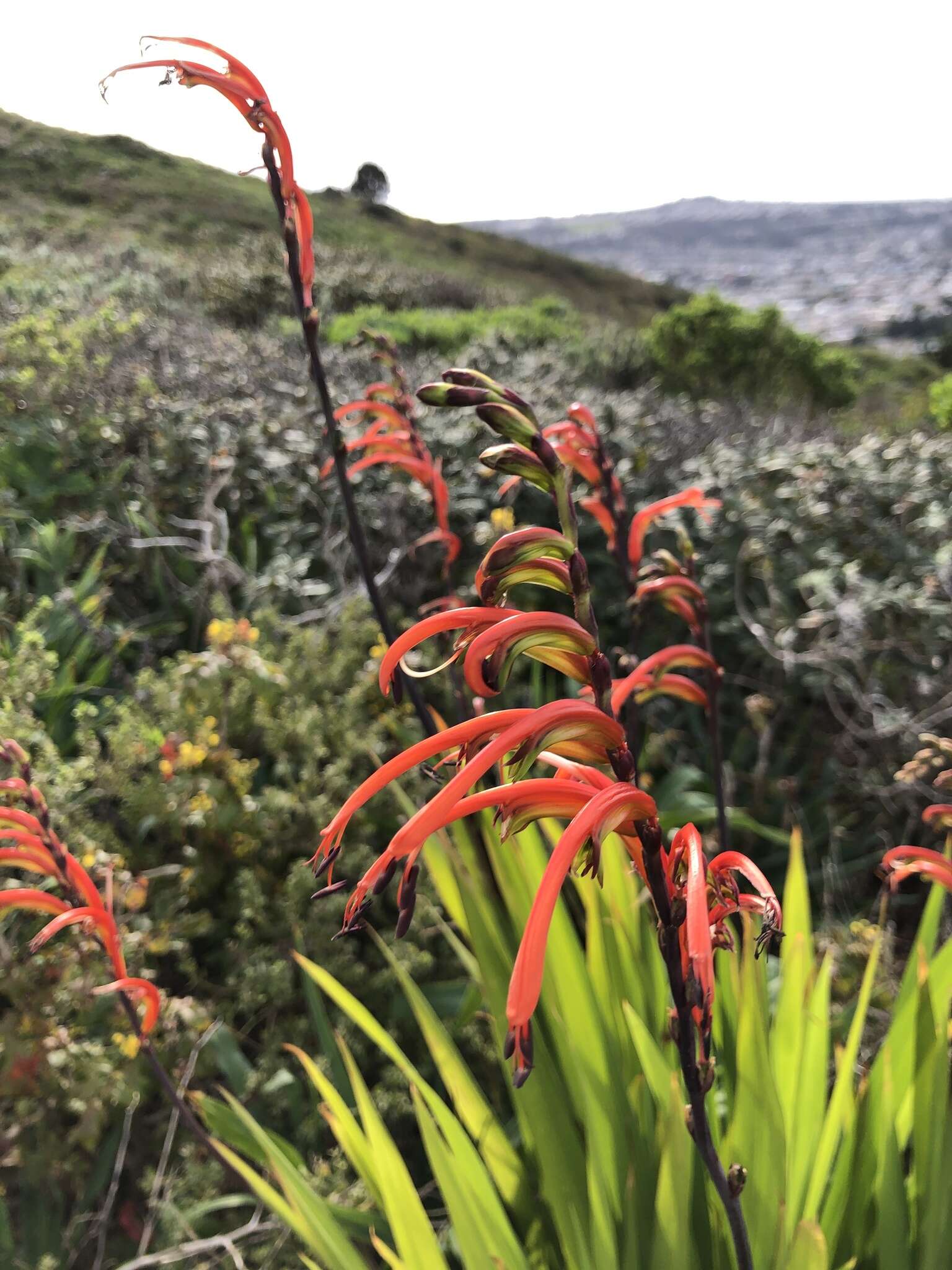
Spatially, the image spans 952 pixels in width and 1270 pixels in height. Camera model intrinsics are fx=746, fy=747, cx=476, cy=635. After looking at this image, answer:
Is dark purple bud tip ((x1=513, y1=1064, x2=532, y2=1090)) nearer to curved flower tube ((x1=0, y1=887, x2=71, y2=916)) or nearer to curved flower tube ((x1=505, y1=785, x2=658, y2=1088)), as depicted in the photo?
curved flower tube ((x1=505, y1=785, x2=658, y2=1088))

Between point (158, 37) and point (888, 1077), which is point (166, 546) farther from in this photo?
point (888, 1077)

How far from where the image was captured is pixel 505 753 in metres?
0.56

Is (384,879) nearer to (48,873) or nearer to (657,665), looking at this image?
(657,665)

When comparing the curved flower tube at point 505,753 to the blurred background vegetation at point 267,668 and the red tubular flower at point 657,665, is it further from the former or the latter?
the blurred background vegetation at point 267,668

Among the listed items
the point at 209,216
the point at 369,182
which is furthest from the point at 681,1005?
the point at 369,182

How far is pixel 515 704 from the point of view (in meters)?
2.97

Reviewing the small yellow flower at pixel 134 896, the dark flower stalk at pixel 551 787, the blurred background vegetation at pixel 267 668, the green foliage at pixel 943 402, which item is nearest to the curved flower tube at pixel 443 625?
the dark flower stalk at pixel 551 787

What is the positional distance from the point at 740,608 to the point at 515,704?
3.22ft

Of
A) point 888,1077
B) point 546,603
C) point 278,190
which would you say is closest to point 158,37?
point 278,190

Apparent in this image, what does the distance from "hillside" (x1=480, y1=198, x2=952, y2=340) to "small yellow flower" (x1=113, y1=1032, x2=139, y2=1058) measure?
2770 cm

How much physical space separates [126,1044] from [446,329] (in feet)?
26.8

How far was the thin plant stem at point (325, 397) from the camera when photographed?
1049 mm

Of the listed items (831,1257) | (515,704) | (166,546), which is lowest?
(831,1257)

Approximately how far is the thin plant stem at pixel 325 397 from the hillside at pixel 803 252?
89.9 ft
